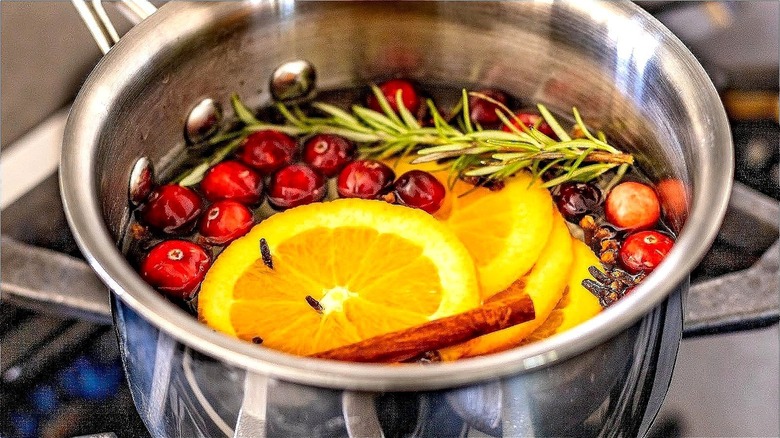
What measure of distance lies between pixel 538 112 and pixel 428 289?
0.44 meters

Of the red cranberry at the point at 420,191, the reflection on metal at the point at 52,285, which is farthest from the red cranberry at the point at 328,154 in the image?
the reflection on metal at the point at 52,285

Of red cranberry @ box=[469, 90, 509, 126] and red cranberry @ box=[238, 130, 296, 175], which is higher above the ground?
red cranberry @ box=[238, 130, 296, 175]

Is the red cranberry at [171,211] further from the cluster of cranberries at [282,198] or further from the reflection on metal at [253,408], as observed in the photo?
the reflection on metal at [253,408]

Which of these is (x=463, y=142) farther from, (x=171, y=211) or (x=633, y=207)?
(x=171, y=211)

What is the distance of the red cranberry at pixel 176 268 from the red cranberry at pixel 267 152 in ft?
0.63

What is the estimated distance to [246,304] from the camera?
946 mm

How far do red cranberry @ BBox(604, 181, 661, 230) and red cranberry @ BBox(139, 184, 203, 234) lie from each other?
20.3 inches

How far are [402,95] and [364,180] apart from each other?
21 centimetres

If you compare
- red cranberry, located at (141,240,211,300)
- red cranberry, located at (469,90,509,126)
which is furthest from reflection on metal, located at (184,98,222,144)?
red cranberry, located at (469,90,509,126)

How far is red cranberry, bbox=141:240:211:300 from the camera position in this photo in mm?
1035

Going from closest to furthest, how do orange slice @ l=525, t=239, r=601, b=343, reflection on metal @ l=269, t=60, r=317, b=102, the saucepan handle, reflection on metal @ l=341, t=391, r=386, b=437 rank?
reflection on metal @ l=341, t=391, r=386, b=437, orange slice @ l=525, t=239, r=601, b=343, the saucepan handle, reflection on metal @ l=269, t=60, r=317, b=102

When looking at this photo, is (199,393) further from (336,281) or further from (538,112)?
(538,112)

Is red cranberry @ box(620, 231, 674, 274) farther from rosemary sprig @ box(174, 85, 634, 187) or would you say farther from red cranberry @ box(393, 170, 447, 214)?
red cranberry @ box(393, 170, 447, 214)

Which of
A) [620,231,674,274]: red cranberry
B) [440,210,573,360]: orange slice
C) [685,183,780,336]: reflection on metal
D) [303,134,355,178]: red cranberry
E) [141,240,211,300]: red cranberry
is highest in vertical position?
[141,240,211,300]: red cranberry
